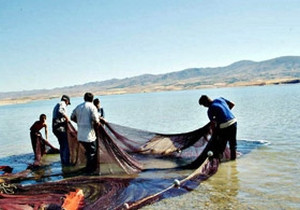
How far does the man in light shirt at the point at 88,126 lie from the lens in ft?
26.0

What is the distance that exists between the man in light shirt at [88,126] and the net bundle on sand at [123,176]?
0.19 metres

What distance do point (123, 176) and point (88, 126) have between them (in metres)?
1.41

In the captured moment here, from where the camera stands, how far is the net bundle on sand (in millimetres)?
5867

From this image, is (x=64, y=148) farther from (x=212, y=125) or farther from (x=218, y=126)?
(x=218, y=126)

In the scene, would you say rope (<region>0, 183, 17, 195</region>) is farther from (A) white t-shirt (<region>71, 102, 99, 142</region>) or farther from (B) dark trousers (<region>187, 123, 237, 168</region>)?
(B) dark trousers (<region>187, 123, 237, 168</region>)

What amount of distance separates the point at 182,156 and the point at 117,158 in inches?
83.0

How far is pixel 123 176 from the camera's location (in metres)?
7.71

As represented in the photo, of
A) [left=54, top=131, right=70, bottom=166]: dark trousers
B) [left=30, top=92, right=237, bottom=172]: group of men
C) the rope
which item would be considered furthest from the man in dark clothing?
the rope

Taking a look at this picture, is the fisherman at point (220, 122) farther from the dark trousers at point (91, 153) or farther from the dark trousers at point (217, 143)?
the dark trousers at point (91, 153)

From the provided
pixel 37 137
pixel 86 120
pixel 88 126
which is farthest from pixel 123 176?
pixel 37 137

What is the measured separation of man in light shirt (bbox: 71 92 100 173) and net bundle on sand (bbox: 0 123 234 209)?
0.61 ft

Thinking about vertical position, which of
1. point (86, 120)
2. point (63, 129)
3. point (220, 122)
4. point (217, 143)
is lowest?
point (217, 143)

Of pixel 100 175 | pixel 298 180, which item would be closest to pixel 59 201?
pixel 100 175

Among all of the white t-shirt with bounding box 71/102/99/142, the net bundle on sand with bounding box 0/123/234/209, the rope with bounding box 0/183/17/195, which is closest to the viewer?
the net bundle on sand with bounding box 0/123/234/209
